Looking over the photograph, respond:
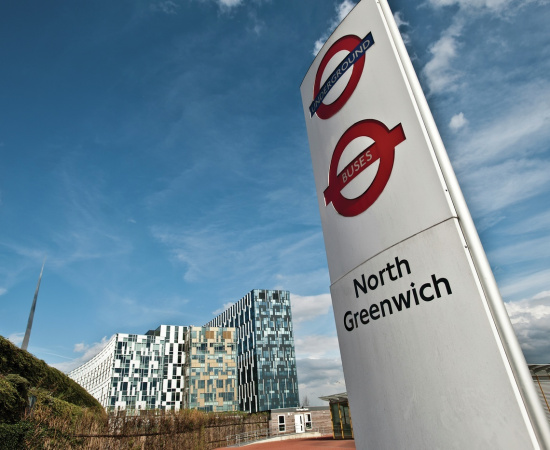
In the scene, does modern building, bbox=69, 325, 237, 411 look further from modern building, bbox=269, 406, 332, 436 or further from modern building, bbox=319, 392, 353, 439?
modern building, bbox=319, 392, 353, 439

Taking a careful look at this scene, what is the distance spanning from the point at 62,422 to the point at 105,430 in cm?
498

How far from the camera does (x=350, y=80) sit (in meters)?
2.96

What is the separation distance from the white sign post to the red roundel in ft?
Answer: 0.04

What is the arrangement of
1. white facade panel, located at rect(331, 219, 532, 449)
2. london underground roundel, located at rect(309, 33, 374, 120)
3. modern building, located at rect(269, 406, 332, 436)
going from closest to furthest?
white facade panel, located at rect(331, 219, 532, 449), london underground roundel, located at rect(309, 33, 374, 120), modern building, located at rect(269, 406, 332, 436)

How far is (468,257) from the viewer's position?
1886 mm

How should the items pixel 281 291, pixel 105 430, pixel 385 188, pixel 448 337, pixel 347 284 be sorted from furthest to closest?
pixel 281 291
pixel 105 430
pixel 347 284
pixel 385 188
pixel 448 337

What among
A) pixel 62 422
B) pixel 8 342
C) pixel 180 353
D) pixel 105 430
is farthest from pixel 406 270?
pixel 180 353

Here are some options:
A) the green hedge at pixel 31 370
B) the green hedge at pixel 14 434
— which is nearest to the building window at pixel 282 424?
the green hedge at pixel 31 370

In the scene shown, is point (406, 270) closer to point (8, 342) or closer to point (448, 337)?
point (448, 337)

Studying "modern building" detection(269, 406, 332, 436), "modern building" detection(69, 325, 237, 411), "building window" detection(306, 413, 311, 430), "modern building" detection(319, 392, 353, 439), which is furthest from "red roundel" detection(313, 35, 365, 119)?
"modern building" detection(69, 325, 237, 411)

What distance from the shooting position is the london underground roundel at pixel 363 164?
8.07 ft

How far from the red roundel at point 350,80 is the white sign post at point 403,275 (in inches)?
0.5

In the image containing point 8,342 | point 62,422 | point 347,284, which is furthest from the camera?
point 8,342

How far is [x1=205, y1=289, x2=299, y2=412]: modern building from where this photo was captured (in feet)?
264
